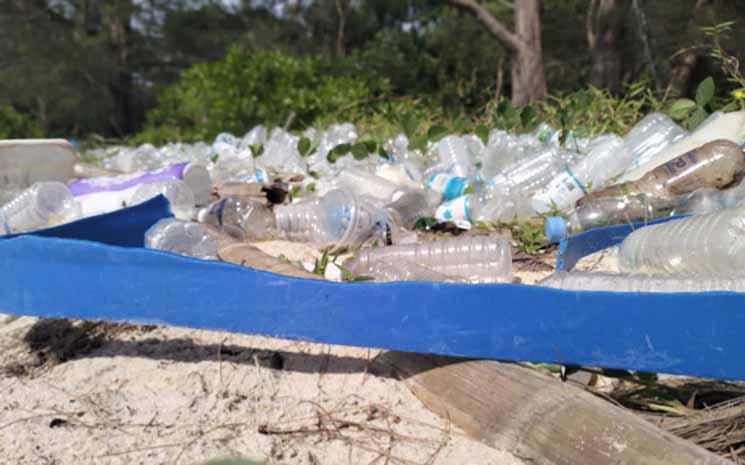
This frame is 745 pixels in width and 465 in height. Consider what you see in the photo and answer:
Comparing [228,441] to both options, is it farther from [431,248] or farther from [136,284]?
[431,248]

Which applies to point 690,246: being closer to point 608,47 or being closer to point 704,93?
point 704,93

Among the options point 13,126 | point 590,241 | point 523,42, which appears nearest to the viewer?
point 590,241

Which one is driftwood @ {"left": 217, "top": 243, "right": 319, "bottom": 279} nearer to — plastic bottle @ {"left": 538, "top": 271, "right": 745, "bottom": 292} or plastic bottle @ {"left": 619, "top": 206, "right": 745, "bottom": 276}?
plastic bottle @ {"left": 538, "top": 271, "right": 745, "bottom": 292}

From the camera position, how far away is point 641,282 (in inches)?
70.1

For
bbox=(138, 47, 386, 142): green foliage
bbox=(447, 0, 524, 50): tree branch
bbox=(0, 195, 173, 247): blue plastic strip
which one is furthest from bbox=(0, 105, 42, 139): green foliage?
bbox=(0, 195, 173, 247): blue plastic strip

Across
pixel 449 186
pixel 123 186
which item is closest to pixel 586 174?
pixel 449 186

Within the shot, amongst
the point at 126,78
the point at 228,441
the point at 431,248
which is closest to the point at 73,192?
the point at 431,248

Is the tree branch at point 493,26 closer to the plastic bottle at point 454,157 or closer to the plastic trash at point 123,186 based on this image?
the plastic bottle at point 454,157

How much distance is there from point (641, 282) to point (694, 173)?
0.97 meters

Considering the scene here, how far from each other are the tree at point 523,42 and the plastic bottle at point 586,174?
406 cm

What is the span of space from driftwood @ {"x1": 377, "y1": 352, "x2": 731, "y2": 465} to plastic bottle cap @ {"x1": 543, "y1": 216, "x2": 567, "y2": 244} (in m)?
1.07

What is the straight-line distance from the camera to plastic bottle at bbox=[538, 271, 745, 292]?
166cm

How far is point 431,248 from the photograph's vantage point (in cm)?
258

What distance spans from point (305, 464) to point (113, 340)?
0.86 m
